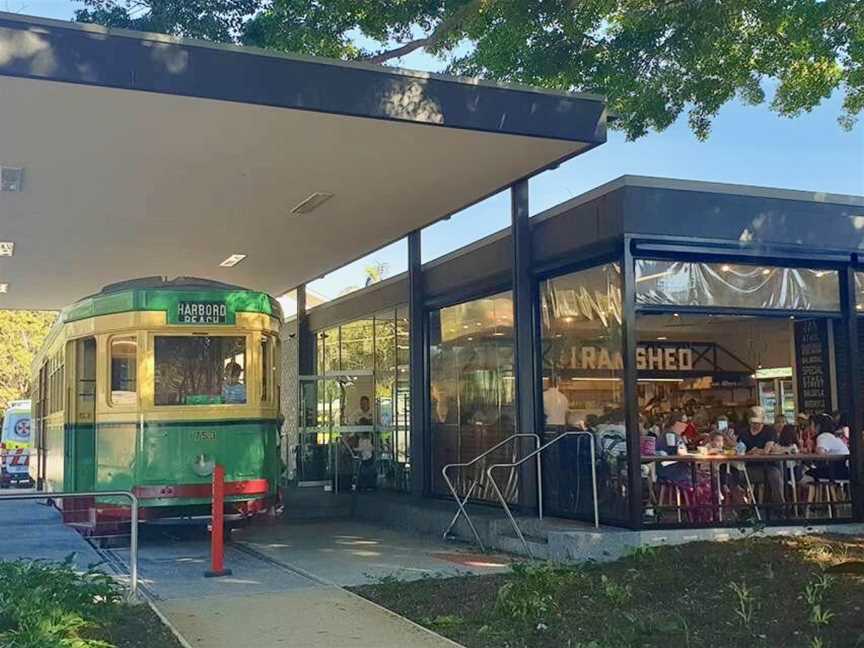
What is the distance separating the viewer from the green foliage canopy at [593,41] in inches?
495

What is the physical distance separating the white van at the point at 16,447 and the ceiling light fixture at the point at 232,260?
48.5 ft

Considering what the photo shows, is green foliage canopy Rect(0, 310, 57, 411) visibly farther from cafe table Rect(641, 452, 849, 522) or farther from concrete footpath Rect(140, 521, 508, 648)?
cafe table Rect(641, 452, 849, 522)

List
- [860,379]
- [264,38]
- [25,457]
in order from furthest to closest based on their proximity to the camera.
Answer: [25,457] → [264,38] → [860,379]

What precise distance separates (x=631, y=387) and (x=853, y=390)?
10.2 feet

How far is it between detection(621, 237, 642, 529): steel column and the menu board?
15.5 ft

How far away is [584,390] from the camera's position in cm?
1165

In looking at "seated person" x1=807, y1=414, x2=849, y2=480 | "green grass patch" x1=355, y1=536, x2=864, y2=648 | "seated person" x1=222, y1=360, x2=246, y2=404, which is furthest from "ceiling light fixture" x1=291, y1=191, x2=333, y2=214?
"seated person" x1=807, y1=414, x2=849, y2=480

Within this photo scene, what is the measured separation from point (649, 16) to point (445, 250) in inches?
176

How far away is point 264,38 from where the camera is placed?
14.5 metres

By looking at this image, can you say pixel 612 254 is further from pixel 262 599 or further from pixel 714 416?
pixel 714 416

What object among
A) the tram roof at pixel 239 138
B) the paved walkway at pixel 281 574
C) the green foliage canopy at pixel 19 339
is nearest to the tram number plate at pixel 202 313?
the tram roof at pixel 239 138

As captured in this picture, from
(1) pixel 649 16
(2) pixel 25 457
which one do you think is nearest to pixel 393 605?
(1) pixel 649 16

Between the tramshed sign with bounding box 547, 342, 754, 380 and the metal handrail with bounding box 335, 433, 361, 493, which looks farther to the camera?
the metal handrail with bounding box 335, 433, 361, 493

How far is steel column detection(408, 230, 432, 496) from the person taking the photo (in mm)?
15062
